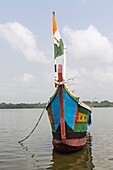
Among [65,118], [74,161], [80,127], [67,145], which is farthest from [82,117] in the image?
[74,161]

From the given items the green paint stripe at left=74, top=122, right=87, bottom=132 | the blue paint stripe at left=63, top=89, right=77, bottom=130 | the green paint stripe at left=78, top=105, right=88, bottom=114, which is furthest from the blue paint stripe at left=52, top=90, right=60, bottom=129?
the green paint stripe at left=78, top=105, right=88, bottom=114

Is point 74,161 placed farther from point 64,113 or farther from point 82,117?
point 82,117

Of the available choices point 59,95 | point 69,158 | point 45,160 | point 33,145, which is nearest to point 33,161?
point 45,160

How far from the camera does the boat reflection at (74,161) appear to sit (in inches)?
537

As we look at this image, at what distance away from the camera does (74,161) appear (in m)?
14.8

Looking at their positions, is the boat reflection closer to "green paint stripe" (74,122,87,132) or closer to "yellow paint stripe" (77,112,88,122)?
"green paint stripe" (74,122,87,132)

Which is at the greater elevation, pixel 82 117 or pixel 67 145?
pixel 82 117

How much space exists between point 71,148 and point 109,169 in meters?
3.86

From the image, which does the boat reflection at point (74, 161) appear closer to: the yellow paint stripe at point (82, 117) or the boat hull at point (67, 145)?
the boat hull at point (67, 145)

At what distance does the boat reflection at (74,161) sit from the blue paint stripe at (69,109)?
1.74 m

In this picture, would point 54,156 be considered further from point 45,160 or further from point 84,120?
point 84,120

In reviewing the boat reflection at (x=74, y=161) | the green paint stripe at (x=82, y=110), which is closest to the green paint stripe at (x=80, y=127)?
the green paint stripe at (x=82, y=110)

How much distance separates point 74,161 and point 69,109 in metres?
2.92

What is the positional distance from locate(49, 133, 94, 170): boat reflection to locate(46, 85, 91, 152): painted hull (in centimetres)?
46
